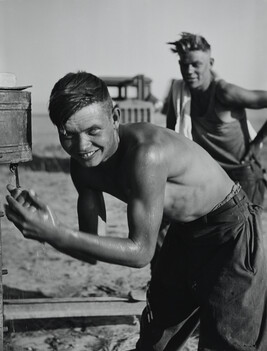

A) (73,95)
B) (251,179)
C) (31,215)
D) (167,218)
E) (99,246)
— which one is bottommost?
(251,179)

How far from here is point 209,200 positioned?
2.53m

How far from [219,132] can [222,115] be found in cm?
13

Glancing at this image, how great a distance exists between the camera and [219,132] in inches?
171

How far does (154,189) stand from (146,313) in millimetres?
969

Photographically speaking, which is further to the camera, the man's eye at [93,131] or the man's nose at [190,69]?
the man's nose at [190,69]

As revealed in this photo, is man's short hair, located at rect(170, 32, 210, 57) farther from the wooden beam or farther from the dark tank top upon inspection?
the wooden beam

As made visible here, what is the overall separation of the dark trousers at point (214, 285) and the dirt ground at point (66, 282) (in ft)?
2.12

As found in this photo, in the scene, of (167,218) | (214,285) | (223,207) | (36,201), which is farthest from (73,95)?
(214,285)

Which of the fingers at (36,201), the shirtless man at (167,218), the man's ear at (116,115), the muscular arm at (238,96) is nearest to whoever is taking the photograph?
the fingers at (36,201)

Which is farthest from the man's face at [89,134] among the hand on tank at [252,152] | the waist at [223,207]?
the hand on tank at [252,152]

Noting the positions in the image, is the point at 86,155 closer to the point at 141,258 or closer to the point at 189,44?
the point at 141,258

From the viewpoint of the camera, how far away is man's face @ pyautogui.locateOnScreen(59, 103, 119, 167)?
6.95 feet

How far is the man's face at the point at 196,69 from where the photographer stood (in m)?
4.28

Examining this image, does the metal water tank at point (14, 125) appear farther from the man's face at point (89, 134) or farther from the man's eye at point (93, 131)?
the man's eye at point (93, 131)
